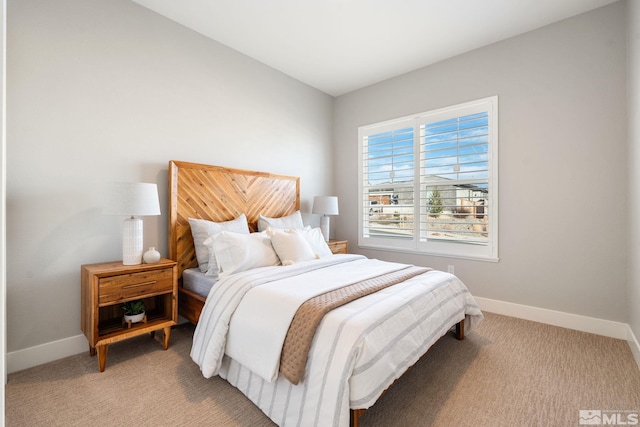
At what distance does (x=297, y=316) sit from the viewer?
1.66 meters

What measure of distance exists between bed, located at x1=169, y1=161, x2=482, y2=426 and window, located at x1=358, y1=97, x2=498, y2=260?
3.84 ft

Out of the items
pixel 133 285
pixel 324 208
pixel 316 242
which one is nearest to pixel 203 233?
pixel 133 285

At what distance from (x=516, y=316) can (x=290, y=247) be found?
8.10ft

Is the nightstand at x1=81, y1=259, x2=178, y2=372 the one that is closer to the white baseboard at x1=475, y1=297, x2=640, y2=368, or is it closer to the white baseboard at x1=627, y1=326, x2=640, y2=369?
the white baseboard at x1=475, y1=297, x2=640, y2=368

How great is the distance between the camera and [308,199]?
4.36 m

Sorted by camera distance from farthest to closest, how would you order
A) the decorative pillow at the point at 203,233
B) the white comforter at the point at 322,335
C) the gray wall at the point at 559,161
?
1. the decorative pillow at the point at 203,233
2. the gray wall at the point at 559,161
3. the white comforter at the point at 322,335

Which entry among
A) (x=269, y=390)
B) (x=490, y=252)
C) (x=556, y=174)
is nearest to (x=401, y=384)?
(x=269, y=390)

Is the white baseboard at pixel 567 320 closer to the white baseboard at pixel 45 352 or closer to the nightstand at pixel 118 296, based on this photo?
the nightstand at pixel 118 296

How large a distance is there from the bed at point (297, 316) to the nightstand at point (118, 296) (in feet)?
0.83

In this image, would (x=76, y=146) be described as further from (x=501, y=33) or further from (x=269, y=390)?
(x=501, y=33)

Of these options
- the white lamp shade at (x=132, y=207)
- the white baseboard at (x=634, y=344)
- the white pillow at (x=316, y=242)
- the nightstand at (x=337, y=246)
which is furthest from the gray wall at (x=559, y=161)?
the white lamp shade at (x=132, y=207)

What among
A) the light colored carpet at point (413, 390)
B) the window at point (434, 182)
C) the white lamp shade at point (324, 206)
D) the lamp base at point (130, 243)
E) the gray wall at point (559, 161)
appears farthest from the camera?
the white lamp shade at point (324, 206)

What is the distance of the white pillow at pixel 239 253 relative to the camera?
8.21 ft

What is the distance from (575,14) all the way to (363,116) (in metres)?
2.39
